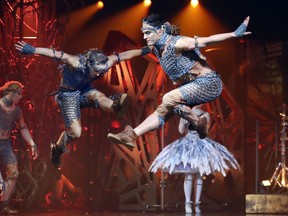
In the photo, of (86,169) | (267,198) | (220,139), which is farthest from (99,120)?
(267,198)

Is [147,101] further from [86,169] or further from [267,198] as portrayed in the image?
[267,198]

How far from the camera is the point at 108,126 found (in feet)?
43.1

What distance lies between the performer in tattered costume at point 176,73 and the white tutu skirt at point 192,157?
2.55 m

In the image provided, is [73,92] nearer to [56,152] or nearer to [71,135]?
[71,135]

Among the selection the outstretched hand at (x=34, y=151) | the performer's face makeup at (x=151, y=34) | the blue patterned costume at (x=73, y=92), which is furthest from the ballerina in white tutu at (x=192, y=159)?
the performer's face makeup at (x=151, y=34)

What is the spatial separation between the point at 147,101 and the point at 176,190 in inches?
52.5

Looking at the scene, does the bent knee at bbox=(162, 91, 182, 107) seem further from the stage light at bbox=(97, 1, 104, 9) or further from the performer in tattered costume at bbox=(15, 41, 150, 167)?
the stage light at bbox=(97, 1, 104, 9)

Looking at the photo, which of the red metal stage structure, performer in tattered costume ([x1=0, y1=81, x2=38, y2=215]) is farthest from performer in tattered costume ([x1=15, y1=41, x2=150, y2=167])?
the red metal stage structure

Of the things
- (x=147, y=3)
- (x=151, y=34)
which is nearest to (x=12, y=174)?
(x=147, y=3)

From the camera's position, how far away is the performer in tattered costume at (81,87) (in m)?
9.75

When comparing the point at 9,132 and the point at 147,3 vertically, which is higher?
the point at 147,3

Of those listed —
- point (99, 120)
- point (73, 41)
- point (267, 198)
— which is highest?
point (73, 41)

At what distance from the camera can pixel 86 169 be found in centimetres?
1327

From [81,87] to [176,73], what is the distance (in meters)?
1.38
